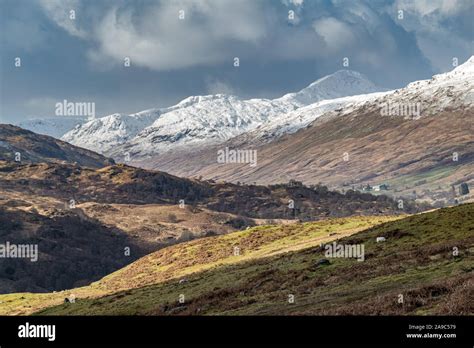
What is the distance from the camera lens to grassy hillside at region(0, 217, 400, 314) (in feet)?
262

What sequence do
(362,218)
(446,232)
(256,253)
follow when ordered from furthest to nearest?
(362,218) → (256,253) → (446,232)

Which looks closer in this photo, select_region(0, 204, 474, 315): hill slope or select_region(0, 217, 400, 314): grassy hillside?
select_region(0, 204, 474, 315): hill slope

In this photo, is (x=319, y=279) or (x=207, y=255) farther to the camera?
(x=207, y=255)

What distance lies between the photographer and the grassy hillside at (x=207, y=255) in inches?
3142

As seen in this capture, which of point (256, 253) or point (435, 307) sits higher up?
point (256, 253)

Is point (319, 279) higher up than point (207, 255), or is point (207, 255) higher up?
point (207, 255)

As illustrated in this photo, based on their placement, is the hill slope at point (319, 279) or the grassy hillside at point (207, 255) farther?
the grassy hillside at point (207, 255)

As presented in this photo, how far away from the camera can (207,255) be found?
307 feet

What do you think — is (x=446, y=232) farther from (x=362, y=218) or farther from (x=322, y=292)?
(x=362, y=218)
